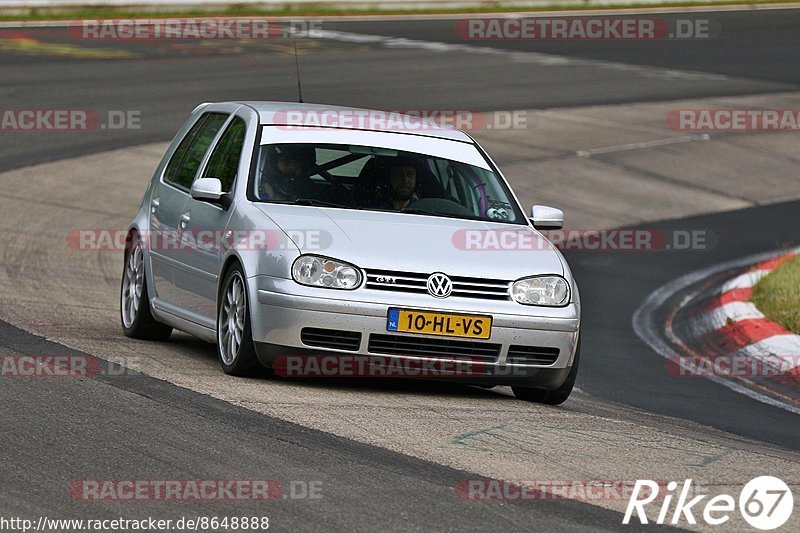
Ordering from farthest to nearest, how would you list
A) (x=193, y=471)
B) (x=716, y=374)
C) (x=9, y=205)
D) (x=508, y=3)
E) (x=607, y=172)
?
(x=508, y=3) < (x=607, y=172) < (x=9, y=205) < (x=716, y=374) < (x=193, y=471)

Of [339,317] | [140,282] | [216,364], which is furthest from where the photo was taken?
[140,282]

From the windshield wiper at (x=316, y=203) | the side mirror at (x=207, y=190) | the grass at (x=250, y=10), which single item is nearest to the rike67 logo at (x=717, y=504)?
the windshield wiper at (x=316, y=203)

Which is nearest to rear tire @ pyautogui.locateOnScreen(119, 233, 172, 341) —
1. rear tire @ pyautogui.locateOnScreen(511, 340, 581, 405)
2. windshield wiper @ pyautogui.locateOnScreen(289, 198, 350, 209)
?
windshield wiper @ pyautogui.locateOnScreen(289, 198, 350, 209)

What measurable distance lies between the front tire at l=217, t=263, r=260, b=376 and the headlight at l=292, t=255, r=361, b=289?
349 millimetres

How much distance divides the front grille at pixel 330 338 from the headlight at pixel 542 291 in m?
0.88

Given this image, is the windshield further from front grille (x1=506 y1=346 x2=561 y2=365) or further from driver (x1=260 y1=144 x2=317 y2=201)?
front grille (x1=506 y1=346 x2=561 y2=365)

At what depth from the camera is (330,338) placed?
7914mm

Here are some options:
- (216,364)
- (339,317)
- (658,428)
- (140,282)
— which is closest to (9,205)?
(140,282)

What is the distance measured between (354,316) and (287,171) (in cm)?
136

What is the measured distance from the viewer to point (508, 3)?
117 feet

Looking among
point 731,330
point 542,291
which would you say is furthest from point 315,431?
point 731,330

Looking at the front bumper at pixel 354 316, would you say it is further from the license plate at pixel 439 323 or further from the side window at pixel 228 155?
the side window at pixel 228 155

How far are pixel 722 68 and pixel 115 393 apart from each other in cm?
2246

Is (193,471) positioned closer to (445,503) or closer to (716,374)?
(445,503)
